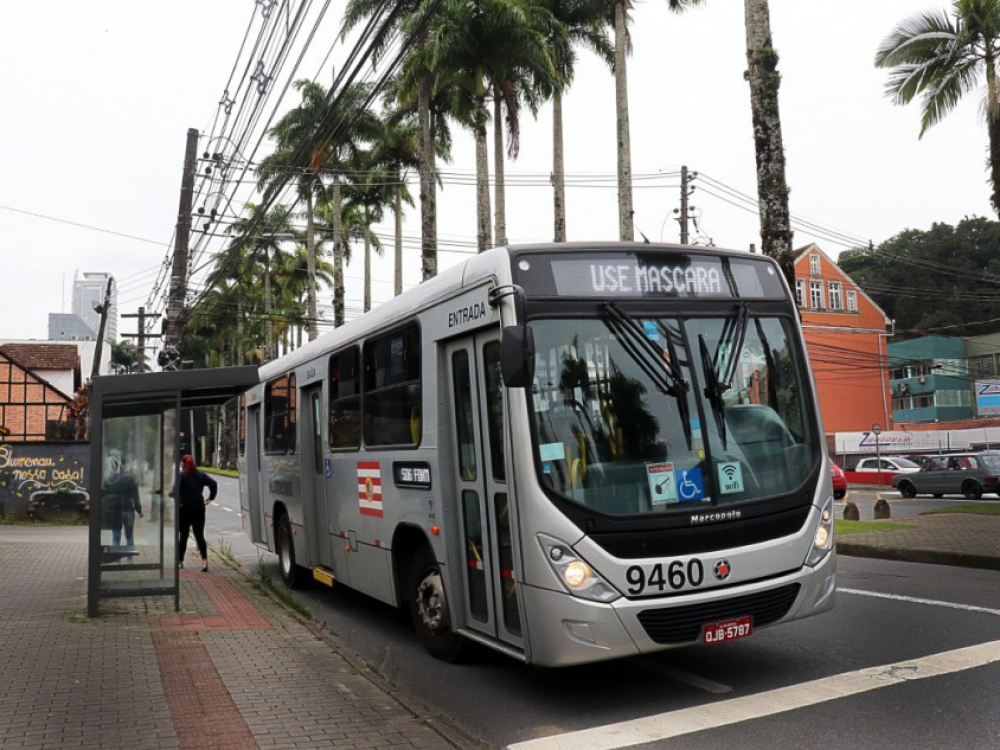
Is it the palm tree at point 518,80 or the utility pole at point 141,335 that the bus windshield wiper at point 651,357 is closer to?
the palm tree at point 518,80

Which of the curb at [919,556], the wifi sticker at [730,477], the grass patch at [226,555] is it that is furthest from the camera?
the grass patch at [226,555]

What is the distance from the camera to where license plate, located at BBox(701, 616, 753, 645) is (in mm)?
6039

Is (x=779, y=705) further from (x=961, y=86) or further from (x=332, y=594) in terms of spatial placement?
(x=961, y=86)

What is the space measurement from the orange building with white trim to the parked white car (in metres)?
15.6

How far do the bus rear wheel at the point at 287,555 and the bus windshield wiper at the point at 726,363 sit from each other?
7.42 meters

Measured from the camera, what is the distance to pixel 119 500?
36.3 feet

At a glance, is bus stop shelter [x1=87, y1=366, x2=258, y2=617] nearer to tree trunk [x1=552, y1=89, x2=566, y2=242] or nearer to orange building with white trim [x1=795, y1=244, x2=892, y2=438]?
tree trunk [x1=552, y1=89, x2=566, y2=242]

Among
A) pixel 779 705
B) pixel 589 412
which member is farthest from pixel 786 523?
pixel 589 412

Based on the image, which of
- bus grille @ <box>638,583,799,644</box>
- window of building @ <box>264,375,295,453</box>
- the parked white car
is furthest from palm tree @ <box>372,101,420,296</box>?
bus grille @ <box>638,583,799,644</box>

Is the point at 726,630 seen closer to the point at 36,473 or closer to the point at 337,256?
the point at 36,473

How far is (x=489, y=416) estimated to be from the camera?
6.65m

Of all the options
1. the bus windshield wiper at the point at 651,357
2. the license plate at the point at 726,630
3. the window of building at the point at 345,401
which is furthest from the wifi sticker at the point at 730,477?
the window of building at the point at 345,401

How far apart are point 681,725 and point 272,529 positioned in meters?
8.62

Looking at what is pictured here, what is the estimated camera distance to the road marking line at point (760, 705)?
5559 millimetres
